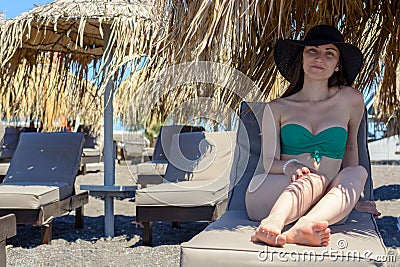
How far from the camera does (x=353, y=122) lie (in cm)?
260

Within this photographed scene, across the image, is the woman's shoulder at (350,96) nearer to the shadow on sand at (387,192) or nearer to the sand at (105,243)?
the sand at (105,243)

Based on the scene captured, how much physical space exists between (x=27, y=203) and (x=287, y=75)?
7.00ft

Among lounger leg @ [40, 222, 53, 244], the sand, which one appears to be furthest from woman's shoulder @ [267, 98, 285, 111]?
lounger leg @ [40, 222, 53, 244]

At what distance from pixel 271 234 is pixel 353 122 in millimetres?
911

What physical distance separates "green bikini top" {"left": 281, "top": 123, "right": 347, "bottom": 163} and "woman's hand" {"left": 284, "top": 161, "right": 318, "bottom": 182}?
3.5 inches

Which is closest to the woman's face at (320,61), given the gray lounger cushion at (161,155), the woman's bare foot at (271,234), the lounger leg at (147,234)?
the woman's bare foot at (271,234)

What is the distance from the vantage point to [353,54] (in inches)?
106

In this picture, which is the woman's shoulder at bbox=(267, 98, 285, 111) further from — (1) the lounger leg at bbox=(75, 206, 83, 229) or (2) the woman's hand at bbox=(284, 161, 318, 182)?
(1) the lounger leg at bbox=(75, 206, 83, 229)

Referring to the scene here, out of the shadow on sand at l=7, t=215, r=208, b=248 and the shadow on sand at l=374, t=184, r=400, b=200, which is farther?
the shadow on sand at l=374, t=184, r=400, b=200

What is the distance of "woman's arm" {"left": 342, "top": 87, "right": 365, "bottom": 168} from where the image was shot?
8.50 ft

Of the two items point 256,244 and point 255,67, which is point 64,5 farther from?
point 256,244

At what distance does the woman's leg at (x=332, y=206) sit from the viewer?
196 cm

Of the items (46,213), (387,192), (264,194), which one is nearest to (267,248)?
(264,194)

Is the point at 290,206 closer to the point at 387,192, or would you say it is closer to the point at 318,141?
the point at 318,141
